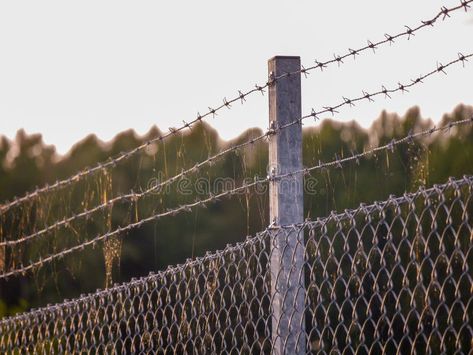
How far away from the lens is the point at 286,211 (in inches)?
195

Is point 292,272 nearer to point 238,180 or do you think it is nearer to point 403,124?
point 238,180

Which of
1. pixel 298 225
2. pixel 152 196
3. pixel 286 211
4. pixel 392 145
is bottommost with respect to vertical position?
pixel 298 225

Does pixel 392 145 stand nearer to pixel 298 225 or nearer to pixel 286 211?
pixel 298 225

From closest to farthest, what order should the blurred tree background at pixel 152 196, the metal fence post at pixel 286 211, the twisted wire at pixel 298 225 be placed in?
the twisted wire at pixel 298 225 < the metal fence post at pixel 286 211 < the blurred tree background at pixel 152 196

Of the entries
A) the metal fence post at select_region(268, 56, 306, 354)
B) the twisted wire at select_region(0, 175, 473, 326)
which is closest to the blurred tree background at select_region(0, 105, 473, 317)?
the twisted wire at select_region(0, 175, 473, 326)

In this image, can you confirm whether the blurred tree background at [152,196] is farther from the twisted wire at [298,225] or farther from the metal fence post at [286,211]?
the metal fence post at [286,211]

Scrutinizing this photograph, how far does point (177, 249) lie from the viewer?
20.6 metres

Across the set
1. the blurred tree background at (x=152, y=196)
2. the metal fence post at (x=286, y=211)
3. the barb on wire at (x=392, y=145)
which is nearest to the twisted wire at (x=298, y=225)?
the metal fence post at (x=286, y=211)

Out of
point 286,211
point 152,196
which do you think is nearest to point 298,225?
point 286,211

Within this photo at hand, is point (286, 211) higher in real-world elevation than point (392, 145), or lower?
lower

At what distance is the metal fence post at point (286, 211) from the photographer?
480cm

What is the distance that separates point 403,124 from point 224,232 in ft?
16.3

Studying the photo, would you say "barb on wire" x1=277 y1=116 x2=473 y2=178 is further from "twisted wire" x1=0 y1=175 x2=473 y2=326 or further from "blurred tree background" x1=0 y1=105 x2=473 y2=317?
"blurred tree background" x1=0 y1=105 x2=473 y2=317

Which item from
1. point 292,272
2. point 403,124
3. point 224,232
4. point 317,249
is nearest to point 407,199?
point 317,249
